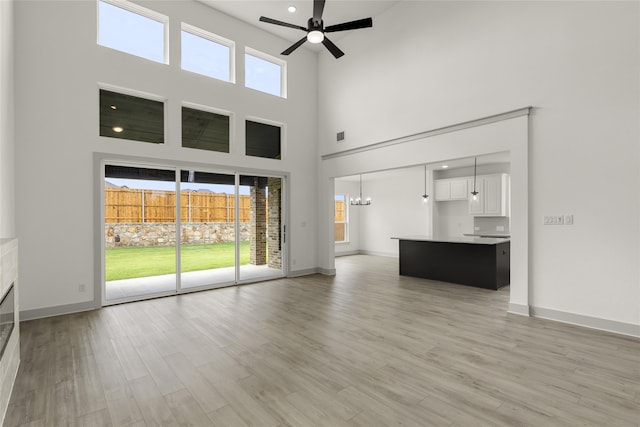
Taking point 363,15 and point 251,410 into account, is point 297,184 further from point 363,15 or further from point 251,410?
point 251,410

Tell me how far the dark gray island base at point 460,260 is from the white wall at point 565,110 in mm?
1705

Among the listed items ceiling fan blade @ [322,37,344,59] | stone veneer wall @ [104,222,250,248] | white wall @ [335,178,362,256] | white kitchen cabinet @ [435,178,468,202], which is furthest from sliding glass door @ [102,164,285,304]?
white kitchen cabinet @ [435,178,468,202]

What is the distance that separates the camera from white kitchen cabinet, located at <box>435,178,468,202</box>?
8.93m

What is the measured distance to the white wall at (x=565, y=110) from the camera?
351 centimetres

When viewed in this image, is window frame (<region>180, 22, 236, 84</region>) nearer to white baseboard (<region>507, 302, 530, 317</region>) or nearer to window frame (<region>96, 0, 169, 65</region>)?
window frame (<region>96, 0, 169, 65</region>)

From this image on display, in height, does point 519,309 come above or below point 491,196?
below

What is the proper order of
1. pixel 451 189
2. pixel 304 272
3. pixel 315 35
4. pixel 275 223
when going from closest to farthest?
pixel 315 35, pixel 275 223, pixel 304 272, pixel 451 189

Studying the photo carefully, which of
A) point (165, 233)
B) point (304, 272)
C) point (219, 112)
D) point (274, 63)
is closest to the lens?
point (165, 233)

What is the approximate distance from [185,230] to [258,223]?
1.55m

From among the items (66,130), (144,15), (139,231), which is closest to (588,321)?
(139,231)

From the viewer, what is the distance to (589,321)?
3.74m

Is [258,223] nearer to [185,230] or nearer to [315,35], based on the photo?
[185,230]

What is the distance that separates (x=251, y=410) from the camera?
215 cm

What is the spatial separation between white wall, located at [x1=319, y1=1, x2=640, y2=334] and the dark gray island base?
1.71 meters
